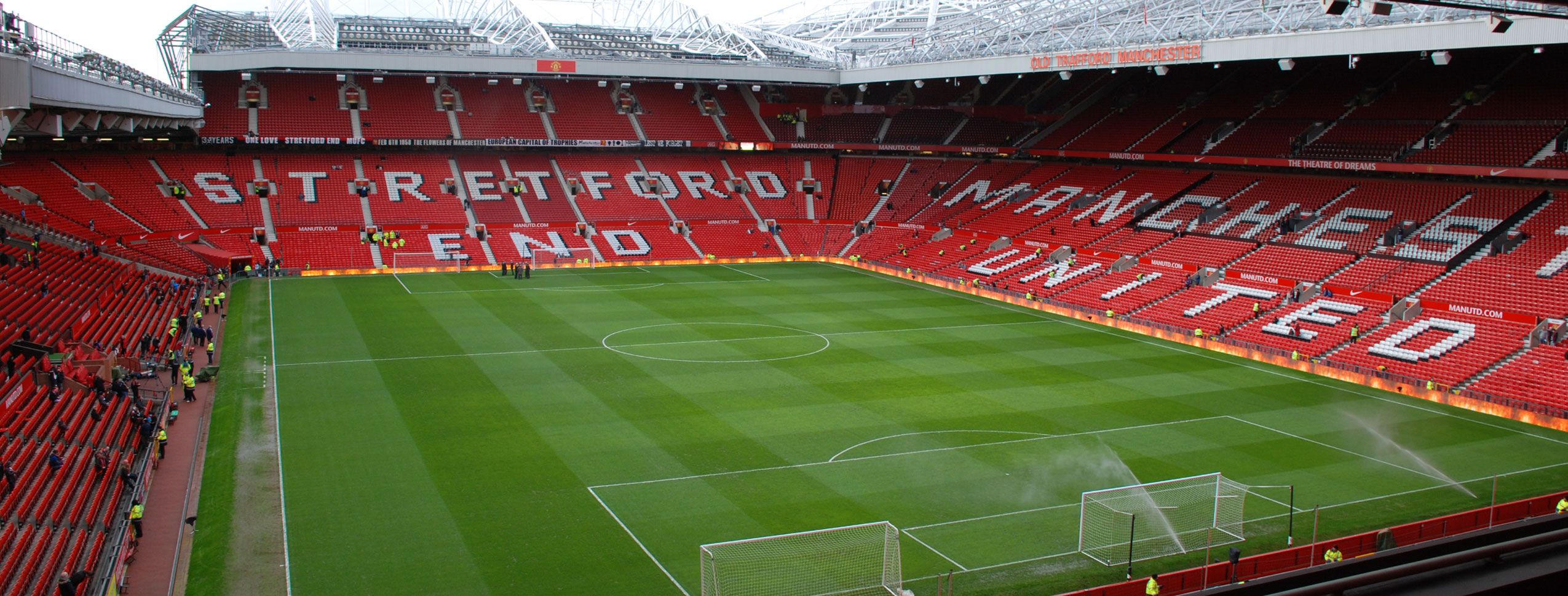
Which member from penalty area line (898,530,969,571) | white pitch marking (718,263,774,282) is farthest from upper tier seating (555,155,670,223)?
penalty area line (898,530,969,571)

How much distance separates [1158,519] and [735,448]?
29.7 feet

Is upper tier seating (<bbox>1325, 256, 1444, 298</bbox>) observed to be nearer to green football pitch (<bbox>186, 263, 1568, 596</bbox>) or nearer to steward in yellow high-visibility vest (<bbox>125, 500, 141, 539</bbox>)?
green football pitch (<bbox>186, 263, 1568, 596</bbox>)

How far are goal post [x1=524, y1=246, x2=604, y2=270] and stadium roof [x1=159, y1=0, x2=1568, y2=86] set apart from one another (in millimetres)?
10775

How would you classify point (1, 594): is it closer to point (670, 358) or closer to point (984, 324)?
point (670, 358)

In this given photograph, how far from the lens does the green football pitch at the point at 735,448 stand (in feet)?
59.8

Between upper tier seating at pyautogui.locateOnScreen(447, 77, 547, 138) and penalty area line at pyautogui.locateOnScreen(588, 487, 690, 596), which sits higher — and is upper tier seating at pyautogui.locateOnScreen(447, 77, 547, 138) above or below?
above

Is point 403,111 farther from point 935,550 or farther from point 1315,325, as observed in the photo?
point 935,550

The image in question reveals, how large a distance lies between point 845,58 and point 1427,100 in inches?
1247

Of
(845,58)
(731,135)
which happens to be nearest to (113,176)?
(731,135)

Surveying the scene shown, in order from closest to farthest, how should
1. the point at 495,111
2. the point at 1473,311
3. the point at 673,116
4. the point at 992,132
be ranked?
1. the point at 1473,311
2. the point at 495,111
3. the point at 992,132
4. the point at 673,116

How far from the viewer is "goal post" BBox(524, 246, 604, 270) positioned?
55.2m

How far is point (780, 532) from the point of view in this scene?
63.0 ft

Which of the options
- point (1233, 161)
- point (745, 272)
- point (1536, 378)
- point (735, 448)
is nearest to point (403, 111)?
point (745, 272)

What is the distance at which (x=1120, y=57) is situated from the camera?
42.8m
